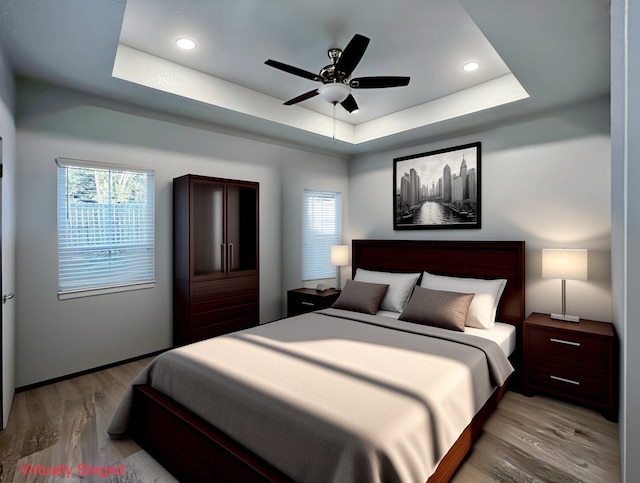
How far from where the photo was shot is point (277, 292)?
4746 millimetres

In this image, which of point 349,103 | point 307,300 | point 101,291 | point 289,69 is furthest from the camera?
point 307,300

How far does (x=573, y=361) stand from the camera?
109 inches

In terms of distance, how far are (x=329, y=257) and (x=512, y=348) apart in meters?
2.71

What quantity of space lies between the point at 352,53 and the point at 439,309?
2223mm

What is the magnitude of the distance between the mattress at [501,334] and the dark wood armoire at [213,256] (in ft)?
8.00

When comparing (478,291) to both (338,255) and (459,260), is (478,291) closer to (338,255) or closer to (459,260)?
(459,260)

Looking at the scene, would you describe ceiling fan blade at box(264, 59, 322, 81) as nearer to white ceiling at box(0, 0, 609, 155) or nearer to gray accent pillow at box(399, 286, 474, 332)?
white ceiling at box(0, 0, 609, 155)

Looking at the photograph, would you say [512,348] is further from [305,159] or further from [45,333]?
[45,333]

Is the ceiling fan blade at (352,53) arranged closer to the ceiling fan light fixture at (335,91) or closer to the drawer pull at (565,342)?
the ceiling fan light fixture at (335,91)

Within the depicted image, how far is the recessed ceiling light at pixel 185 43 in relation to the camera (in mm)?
2716

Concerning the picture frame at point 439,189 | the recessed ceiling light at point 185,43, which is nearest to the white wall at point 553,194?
the picture frame at point 439,189

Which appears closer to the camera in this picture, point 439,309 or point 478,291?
point 439,309

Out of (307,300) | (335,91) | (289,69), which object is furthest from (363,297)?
(289,69)

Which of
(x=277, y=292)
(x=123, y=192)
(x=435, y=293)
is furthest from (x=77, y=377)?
(x=435, y=293)
